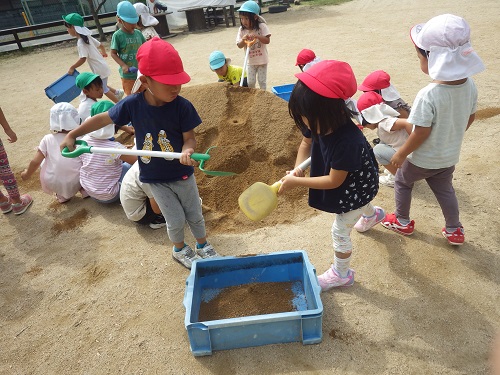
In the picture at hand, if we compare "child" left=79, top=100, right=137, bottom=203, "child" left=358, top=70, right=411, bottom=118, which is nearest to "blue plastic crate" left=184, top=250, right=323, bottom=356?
"child" left=358, top=70, right=411, bottom=118

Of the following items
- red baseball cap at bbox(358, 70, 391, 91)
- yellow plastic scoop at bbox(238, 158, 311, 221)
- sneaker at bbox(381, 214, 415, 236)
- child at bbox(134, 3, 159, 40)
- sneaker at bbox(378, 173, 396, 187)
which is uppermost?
child at bbox(134, 3, 159, 40)

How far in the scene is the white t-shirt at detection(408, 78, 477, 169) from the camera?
2139 millimetres

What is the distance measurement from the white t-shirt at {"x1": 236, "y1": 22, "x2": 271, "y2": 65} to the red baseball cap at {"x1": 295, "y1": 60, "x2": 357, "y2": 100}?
12.1 feet

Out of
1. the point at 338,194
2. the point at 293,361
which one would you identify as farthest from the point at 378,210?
the point at 293,361

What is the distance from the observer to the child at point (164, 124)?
6.71 ft

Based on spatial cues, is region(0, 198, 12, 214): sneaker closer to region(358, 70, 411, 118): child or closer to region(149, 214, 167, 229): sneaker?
region(149, 214, 167, 229): sneaker

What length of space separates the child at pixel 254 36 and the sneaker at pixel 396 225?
10.6 feet

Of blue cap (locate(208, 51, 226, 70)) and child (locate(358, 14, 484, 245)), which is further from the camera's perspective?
blue cap (locate(208, 51, 226, 70))

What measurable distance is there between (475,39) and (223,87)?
6.56 metres

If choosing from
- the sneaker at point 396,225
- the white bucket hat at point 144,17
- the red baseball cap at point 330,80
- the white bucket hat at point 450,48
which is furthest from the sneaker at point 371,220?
the white bucket hat at point 144,17

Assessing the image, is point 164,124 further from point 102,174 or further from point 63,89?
point 63,89

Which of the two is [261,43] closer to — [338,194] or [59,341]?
[338,194]

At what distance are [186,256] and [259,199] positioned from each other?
100cm

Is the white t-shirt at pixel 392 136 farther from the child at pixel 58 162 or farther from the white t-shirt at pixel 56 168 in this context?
the white t-shirt at pixel 56 168
